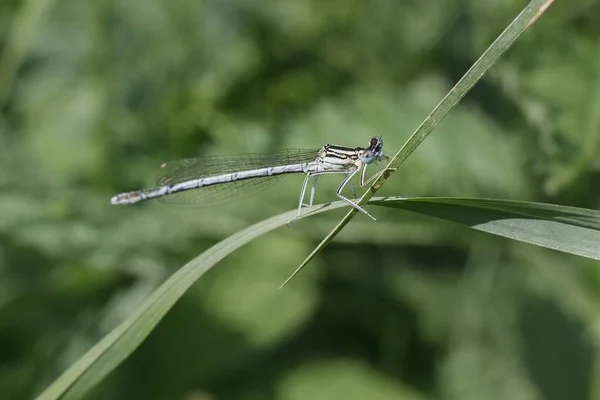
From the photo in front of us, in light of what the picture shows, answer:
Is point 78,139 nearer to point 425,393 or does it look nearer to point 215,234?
point 215,234

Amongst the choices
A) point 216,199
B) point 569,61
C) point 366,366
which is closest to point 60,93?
point 216,199

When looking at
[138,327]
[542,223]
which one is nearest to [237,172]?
[138,327]

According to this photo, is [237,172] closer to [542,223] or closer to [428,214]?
[428,214]

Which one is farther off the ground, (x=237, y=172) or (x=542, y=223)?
(x=237, y=172)

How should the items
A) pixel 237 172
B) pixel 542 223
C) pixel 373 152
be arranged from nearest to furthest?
1. pixel 542 223
2. pixel 373 152
3. pixel 237 172

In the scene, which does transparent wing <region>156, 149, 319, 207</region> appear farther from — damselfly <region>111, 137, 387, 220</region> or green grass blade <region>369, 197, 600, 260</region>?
green grass blade <region>369, 197, 600, 260</region>

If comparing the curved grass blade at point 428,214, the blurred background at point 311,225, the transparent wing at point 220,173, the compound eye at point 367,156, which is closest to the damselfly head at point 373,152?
the compound eye at point 367,156

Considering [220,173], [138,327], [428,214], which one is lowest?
[138,327]
